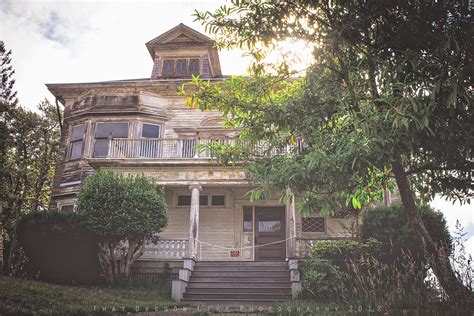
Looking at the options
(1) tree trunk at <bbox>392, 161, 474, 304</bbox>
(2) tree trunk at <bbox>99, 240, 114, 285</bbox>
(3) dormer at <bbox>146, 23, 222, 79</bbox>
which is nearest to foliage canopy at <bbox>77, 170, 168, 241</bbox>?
(2) tree trunk at <bbox>99, 240, 114, 285</bbox>

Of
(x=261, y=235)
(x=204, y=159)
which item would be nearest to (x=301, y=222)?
(x=261, y=235)

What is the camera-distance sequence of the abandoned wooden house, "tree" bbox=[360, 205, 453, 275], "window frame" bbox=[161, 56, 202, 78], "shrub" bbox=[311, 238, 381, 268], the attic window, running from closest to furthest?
"tree" bbox=[360, 205, 453, 275], "shrub" bbox=[311, 238, 381, 268], the abandoned wooden house, "window frame" bbox=[161, 56, 202, 78], the attic window

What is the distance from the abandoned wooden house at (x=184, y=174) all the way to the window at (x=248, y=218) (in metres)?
0.04

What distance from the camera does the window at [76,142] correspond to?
19219mm

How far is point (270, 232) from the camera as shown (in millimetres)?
17969

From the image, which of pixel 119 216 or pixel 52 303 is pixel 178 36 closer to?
pixel 119 216

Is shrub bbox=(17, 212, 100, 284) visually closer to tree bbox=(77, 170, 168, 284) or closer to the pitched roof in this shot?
tree bbox=(77, 170, 168, 284)

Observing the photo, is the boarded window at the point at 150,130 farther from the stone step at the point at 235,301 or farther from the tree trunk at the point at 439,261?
the tree trunk at the point at 439,261

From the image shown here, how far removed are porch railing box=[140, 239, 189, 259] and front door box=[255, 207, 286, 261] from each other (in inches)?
151

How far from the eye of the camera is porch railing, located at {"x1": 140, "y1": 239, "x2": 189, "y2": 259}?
14.9m

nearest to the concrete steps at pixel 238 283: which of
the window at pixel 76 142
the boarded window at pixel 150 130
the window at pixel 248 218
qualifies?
the window at pixel 248 218

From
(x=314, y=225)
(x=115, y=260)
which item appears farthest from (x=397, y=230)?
(x=115, y=260)

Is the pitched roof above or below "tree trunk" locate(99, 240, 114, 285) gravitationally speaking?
above

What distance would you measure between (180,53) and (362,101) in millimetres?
16148
